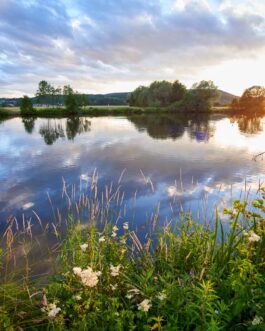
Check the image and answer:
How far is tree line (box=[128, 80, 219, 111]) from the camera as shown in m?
70.2

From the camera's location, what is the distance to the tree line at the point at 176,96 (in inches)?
2766

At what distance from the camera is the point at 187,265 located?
3705 millimetres

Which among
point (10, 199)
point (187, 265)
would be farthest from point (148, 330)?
point (10, 199)

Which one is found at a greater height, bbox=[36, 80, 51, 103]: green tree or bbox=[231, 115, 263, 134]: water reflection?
bbox=[36, 80, 51, 103]: green tree

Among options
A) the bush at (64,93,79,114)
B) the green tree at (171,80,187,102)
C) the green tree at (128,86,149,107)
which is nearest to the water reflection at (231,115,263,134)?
the green tree at (171,80,187,102)

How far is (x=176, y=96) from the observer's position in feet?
254

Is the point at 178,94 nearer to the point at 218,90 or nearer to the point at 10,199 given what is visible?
the point at 218,90

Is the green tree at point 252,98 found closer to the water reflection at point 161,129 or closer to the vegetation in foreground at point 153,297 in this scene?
the water reflection at point 161,129

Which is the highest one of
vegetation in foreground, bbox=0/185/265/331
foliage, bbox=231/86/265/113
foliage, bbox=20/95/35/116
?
foliage, bbox=231/86/265/113

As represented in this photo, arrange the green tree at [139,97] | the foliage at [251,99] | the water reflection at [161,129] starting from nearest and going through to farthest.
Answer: the water reflection at [161,129] → the green tree at [139,97] → the foliage at [251,99]

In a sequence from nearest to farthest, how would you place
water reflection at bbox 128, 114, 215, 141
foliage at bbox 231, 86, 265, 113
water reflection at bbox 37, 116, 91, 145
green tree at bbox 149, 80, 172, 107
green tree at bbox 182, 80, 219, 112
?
water reflection at bbox 37, 116, 91, 145 < water reflection at bbox 128, 114, 215, 141 < green tree at bbox 182, 80, 219, 112 < green tree at bbox 149, 80, 172, 107 < foliage at bbox 231, 86, 265, 113

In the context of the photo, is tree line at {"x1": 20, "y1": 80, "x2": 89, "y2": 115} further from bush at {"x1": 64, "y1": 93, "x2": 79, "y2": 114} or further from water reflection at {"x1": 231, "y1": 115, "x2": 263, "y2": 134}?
water reflection at {"x1": 231, "y1": 115, "x2": 263, "y2": 134}

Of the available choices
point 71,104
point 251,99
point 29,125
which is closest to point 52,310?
point 29,125

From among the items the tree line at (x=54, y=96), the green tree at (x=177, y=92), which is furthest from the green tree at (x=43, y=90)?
the green tree at (x=177, y=92)
